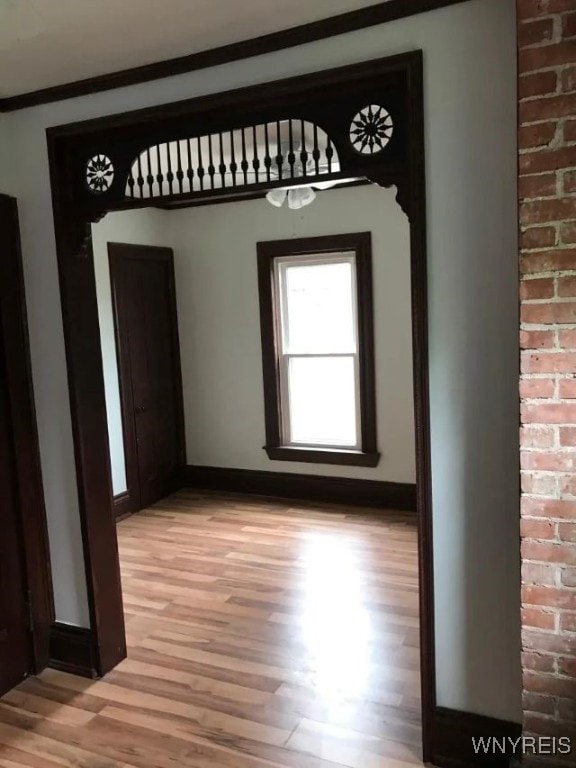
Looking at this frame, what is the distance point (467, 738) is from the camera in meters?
2.28

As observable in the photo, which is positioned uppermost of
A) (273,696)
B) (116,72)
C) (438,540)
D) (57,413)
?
(116,72)

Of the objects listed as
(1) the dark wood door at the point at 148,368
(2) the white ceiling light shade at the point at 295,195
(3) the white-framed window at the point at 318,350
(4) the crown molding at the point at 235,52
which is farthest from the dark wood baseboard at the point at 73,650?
(3) the white-framed window at the point at 318,350

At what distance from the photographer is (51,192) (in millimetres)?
2750

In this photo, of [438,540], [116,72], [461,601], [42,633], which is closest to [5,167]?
[116,72]

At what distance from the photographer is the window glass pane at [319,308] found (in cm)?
505

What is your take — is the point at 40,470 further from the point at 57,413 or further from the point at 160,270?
the point at 160,270

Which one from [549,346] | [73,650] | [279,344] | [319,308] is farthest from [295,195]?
[73,650]

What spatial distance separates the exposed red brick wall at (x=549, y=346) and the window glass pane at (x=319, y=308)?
3.21 meters

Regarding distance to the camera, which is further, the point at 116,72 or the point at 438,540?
the point at 116,72

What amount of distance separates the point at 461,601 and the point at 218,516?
3056 mm

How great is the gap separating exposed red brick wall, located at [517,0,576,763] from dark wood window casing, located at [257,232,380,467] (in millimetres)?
3047

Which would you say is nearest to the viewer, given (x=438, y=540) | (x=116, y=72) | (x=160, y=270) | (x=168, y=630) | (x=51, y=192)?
(x=438, y=540)

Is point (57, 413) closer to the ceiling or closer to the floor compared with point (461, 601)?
closer to the ceiling

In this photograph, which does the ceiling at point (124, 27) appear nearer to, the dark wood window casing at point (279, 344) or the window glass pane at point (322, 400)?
the dark wood window casing at point (279, 344)
